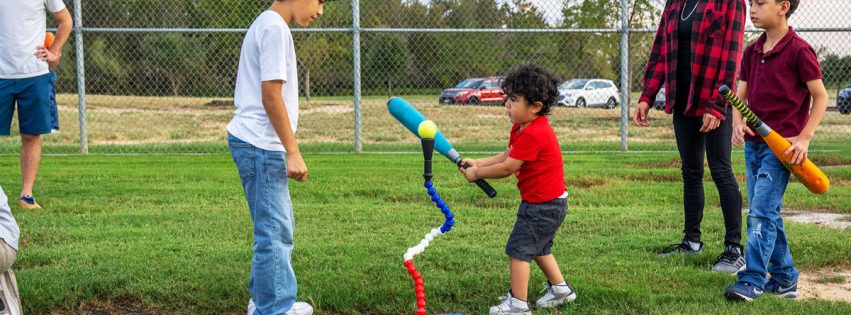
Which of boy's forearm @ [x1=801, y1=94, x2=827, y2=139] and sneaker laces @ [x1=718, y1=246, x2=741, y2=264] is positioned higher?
boy's forearm @ [x1=801, y1=94, x2=827, y2=139]

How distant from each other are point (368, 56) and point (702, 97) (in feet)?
26.1

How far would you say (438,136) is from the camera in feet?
12.2

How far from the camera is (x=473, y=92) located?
51.6ft

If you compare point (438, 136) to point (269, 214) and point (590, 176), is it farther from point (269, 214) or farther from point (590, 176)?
point (590, 176)

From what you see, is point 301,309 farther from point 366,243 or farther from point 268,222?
point 366,243

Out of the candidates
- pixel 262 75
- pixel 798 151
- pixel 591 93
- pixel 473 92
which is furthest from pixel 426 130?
pixel 473 92

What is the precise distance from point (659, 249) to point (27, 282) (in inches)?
135

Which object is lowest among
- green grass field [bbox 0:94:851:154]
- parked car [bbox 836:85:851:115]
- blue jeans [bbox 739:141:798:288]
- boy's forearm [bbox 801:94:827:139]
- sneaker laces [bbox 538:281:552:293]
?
green grass field [bbox 0:94:851:154]

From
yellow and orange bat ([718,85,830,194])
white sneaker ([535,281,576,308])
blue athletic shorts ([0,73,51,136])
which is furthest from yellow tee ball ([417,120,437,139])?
blue athletic shorts ([0,73,51,136])

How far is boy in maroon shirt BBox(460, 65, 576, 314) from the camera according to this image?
13.7 ft

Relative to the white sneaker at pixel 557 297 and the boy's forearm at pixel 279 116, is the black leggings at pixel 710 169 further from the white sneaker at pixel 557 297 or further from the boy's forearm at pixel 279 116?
the boy's forearm at pixel 279 116

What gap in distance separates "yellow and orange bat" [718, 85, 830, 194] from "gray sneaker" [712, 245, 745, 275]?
0.79 metres

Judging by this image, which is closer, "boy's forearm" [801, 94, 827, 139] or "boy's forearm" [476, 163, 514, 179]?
"boy's forearm" [476, 163, 514, 179]

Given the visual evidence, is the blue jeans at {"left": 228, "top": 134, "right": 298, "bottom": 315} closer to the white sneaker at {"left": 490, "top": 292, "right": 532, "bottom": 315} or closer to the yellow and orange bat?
the white sneaker at {"left": 490, "top": 292, "right": 532, "bottom": 315}
